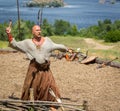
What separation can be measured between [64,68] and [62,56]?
128cm

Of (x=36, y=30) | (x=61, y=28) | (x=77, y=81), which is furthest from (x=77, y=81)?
(x=61, y=28)

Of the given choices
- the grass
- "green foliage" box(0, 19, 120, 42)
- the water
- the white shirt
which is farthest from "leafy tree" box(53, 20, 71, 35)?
the white shirt

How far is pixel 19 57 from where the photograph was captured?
14.8 metres

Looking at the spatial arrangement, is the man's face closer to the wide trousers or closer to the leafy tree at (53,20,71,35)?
the wide trousers

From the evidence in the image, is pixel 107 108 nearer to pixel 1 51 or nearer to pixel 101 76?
pixel 101 76

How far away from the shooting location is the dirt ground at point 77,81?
1006 centimetres

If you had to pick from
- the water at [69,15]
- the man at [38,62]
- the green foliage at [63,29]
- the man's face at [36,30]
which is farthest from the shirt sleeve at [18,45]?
the water at [69,15]

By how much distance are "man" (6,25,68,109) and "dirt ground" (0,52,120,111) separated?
1.20 metres

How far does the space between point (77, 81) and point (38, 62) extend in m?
3.62

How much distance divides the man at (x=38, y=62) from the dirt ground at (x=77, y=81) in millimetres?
1200

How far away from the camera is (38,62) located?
27.5ft

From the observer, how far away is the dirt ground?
10062mm

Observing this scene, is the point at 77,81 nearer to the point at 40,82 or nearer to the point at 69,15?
the point at 40,82

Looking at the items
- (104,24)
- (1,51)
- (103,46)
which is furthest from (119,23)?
(1,51)
